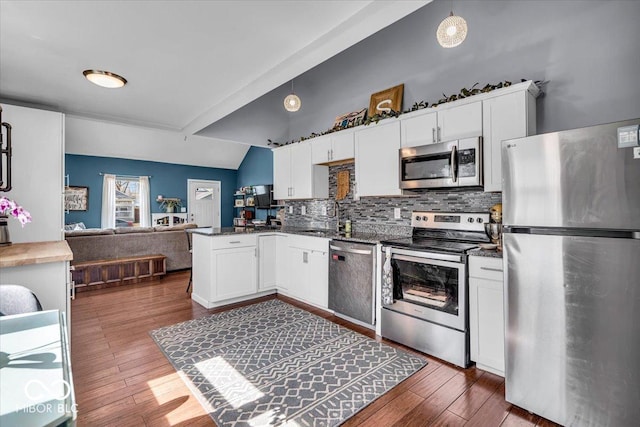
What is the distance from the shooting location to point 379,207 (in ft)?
12.3

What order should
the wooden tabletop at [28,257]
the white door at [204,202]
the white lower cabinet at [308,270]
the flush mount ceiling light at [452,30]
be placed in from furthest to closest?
the white door at [204,202]
the white lower cabinet at [308,270]
the flush mount ceiling light at [452,30]
the wooden tabletop at [28,257]

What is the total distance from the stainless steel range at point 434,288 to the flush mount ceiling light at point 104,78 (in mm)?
3098

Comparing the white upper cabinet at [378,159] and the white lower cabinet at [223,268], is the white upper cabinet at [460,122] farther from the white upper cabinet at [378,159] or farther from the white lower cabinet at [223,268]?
the white lower cabinet at [223,268]

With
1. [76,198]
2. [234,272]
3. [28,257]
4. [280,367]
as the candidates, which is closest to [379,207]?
[234,272]

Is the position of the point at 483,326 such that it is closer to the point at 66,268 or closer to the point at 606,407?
the point at 606,407

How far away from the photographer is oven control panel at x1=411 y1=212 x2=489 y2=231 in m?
2.79

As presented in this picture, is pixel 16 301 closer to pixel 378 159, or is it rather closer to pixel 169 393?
pixel 169 393

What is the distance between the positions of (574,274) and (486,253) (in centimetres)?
63

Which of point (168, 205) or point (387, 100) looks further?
point (168, 205)

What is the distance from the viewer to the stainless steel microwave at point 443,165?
103 inches

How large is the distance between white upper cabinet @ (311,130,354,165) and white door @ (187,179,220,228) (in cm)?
654

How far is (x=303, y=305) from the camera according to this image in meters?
3.84

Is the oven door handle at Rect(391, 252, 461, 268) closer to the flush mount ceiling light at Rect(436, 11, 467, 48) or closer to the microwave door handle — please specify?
the microwave door handle

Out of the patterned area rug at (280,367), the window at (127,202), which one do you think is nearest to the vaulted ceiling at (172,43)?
the patterned area rug at (280,367)
